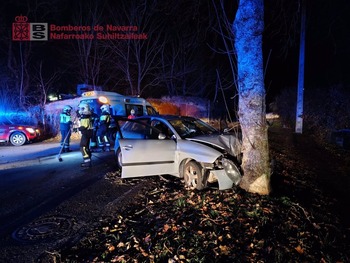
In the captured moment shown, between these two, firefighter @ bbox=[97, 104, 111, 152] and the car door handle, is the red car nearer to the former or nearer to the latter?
firefighter @ bbox=[97, 104, 111, 152]

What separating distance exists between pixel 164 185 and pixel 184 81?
2119 cm

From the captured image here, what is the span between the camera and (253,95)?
14.5 feet

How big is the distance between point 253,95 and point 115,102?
8261 mm

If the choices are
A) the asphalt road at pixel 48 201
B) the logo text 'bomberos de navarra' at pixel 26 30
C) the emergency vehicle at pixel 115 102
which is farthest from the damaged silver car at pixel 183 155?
the logo text 'bomberos de navarra' at pixel 26 30

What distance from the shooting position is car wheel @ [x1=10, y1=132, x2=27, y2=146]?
12.1 metres

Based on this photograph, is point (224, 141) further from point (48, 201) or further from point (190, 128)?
point (48, 201)

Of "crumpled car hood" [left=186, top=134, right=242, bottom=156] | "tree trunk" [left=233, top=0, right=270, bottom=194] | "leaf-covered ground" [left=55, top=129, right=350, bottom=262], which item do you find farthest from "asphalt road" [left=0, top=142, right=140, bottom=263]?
"tree trunk" [left=233, top=0, right=270, bottom=194]

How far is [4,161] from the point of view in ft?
27.6

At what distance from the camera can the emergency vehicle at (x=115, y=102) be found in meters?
11.1

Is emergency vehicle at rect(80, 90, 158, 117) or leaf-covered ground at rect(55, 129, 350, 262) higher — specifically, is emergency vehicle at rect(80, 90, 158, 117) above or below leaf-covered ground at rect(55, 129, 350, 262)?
above

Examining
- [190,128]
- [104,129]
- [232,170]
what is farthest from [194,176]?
[104,129]

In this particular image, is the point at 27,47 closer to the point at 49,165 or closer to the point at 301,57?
the point at 49,165

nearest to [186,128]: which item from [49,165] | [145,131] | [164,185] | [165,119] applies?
[165,119]

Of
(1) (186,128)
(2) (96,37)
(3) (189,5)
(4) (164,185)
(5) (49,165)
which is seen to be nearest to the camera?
(4) (164,185)
